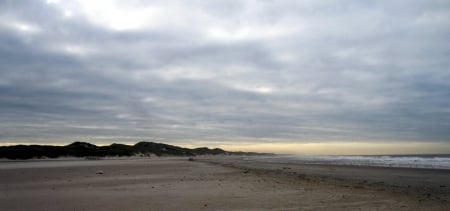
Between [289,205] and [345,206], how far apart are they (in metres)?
1.72

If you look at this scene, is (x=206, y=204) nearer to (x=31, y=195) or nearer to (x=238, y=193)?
(x=238, y=193)

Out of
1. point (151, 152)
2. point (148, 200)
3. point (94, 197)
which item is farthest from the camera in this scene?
point (151, 152)

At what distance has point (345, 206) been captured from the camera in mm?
11234

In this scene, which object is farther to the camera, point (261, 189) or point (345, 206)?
point (261, 189)

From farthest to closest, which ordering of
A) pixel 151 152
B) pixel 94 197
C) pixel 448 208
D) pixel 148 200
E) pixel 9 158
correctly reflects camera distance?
1. pixel 151 152
2. pixel 9 158
3. pixel 94 197
4. pixel 148 200
5. pixel 448 208

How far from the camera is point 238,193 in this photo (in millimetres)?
14242

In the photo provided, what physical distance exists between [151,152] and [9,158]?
61.8 meters

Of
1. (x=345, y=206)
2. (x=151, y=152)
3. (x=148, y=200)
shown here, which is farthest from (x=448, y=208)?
(x=151, y=152)

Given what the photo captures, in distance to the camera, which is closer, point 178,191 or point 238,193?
point 238,193

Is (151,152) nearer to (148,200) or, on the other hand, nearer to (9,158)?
(9,158)

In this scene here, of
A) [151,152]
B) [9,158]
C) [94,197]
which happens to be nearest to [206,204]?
[94,197]

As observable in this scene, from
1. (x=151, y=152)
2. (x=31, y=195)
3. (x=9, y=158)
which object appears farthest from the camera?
(x=151, y=152)

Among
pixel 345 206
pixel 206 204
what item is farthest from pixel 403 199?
pixel 206 204

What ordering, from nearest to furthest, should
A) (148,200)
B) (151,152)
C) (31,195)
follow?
(148,200) → (31,195) → (151,152)
